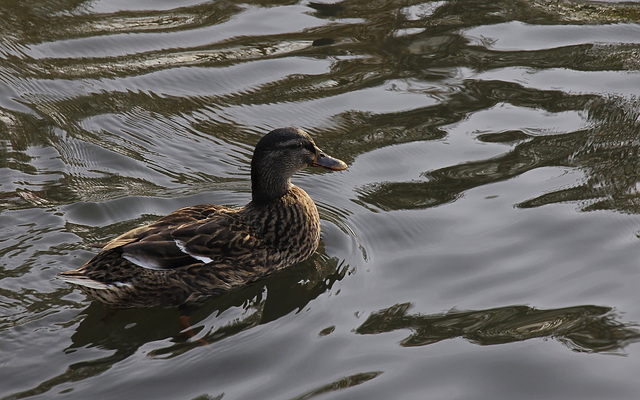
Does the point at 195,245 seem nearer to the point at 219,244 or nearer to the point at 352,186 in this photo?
the point at 219,244

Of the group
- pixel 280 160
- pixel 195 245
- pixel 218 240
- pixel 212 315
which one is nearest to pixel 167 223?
pixel 195 245

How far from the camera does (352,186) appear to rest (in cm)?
749

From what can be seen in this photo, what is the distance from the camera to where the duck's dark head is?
6.78 m

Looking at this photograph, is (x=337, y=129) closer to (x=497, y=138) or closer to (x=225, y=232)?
(x=497, y=138)

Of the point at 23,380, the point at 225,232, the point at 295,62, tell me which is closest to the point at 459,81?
the point at 295,62

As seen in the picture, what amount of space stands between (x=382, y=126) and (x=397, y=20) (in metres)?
2.12

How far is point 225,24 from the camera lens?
9.98 metres

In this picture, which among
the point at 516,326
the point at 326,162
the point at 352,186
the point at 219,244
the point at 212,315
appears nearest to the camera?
the point at 516,326


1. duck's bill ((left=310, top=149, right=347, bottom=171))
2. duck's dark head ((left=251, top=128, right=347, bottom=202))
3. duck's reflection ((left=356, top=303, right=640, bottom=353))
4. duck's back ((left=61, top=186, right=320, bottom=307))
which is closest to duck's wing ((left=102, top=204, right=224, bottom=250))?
duck's back ((left=61, top=186, right=320, bottom=307))

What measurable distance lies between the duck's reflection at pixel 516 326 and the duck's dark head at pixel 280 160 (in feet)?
5.52

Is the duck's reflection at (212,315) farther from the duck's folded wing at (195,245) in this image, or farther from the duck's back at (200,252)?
the duck's folded wing at (195,245)

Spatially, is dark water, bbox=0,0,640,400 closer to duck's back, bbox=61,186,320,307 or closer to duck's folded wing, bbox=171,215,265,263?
duck's back, bbox=61,186,320,307

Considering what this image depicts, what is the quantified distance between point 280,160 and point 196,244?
3.36ft

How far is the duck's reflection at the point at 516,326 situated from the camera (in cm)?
536
